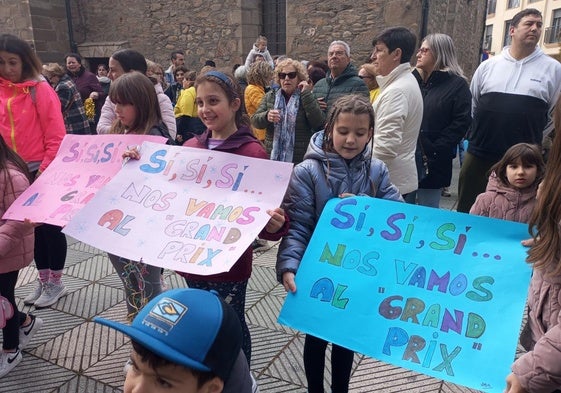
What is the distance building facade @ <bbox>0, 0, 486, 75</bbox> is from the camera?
9438 mm

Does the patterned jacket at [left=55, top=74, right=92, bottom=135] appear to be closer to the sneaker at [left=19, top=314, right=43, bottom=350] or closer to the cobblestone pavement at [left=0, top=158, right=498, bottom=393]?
the cobblestone pavement at [left=0, top=158, right=498, bottom=393]

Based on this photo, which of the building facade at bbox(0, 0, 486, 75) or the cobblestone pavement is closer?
the cobblestone pavement

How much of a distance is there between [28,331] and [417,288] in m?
2.55

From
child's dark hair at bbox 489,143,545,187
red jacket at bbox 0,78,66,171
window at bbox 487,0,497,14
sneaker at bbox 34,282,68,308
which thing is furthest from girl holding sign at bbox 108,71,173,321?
window at bbox 487,0,497,14

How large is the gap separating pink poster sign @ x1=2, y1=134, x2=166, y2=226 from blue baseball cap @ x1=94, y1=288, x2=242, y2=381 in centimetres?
112

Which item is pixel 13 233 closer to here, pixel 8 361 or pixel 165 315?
pixel 8 361

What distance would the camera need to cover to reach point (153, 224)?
1.83 m

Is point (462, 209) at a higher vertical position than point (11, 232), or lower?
lower

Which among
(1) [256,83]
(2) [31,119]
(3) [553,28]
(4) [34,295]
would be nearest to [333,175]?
(2) [31,119]

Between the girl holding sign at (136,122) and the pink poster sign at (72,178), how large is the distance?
0.16 metres

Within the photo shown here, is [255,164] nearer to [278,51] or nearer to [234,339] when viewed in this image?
[234,339]

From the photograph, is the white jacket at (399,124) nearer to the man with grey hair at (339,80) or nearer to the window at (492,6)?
the man with grey hair at (339,80)

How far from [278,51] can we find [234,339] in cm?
1103

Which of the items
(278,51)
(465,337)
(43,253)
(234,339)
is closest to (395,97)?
(465,337)
